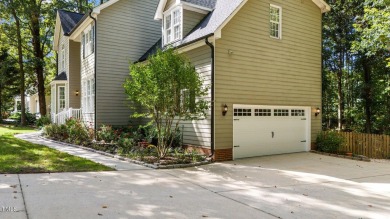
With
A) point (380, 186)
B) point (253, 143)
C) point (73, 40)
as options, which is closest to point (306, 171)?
point (380, 186)

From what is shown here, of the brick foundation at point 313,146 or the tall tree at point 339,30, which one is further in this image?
the tall tree at point 339,30

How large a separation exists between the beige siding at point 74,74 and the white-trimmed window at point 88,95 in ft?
6.31

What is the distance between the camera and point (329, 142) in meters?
13.8

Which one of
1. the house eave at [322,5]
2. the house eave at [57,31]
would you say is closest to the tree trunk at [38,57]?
the house eave at [57,31]

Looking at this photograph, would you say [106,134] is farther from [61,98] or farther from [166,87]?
[61,98]

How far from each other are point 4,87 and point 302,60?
32664 mm

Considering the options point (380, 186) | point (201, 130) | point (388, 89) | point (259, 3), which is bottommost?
point (380, 186)

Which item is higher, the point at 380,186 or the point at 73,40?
the point at 73,40

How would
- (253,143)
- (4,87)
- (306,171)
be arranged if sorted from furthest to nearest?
1. (4,87)
2. (253,143)
3. (306,171)

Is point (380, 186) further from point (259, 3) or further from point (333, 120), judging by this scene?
point (333, 120)

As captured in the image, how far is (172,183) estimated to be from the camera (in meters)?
7.51

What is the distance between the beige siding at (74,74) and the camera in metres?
19.2

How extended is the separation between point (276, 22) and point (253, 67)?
249cm

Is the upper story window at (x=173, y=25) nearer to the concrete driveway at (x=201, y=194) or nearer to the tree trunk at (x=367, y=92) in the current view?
the concrete driveway at (x=201, y=194)
